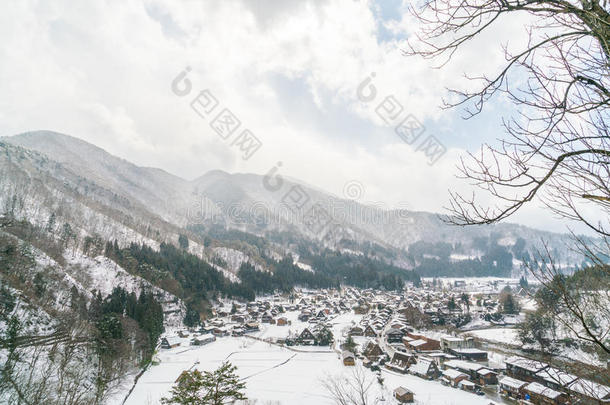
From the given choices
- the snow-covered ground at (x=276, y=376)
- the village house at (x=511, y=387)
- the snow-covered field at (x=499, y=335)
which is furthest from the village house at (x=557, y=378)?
the snow-covered field at (x=499, y=335)

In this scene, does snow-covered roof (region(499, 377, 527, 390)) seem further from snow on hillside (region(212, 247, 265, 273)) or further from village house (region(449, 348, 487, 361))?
snow on hillside (region(212, 247, 265, 273))

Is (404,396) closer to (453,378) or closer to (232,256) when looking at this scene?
(453,378)

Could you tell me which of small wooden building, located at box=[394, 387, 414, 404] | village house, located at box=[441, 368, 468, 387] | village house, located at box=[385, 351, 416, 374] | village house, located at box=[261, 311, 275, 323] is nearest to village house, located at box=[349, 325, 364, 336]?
village house, located at box=[385, 351, 416, 374]

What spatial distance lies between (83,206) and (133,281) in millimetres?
53590

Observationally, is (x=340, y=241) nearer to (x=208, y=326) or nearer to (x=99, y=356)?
(x=208, y=326)

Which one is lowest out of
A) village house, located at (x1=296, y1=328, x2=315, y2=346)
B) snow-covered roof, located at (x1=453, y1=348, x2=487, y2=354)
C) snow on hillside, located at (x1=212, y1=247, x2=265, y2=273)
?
village house, located at (x1=296, y1=328, x2=315, y2=346)

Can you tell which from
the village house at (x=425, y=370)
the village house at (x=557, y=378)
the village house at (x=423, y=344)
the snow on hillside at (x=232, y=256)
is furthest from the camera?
the snow on hillside at (x=232, y=256)

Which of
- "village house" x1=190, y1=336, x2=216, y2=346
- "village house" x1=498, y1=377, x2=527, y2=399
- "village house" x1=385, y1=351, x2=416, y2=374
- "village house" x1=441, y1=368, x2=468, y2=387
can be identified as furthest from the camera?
"village house" x1=190, y1=336, x2=216, y2=346

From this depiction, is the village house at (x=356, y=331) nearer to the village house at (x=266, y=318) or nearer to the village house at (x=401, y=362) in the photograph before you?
the village house at (x=401, y=362)

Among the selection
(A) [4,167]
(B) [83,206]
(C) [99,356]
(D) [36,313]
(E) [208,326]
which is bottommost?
(E) [208,326]

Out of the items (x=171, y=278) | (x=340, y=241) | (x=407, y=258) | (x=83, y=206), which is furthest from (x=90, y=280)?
(x=407, y=258)

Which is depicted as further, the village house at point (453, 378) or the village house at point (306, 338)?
the village house at point (306, 338)

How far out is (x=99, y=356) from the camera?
Result: 60.5 feet

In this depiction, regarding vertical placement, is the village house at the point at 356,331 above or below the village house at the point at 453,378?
below
